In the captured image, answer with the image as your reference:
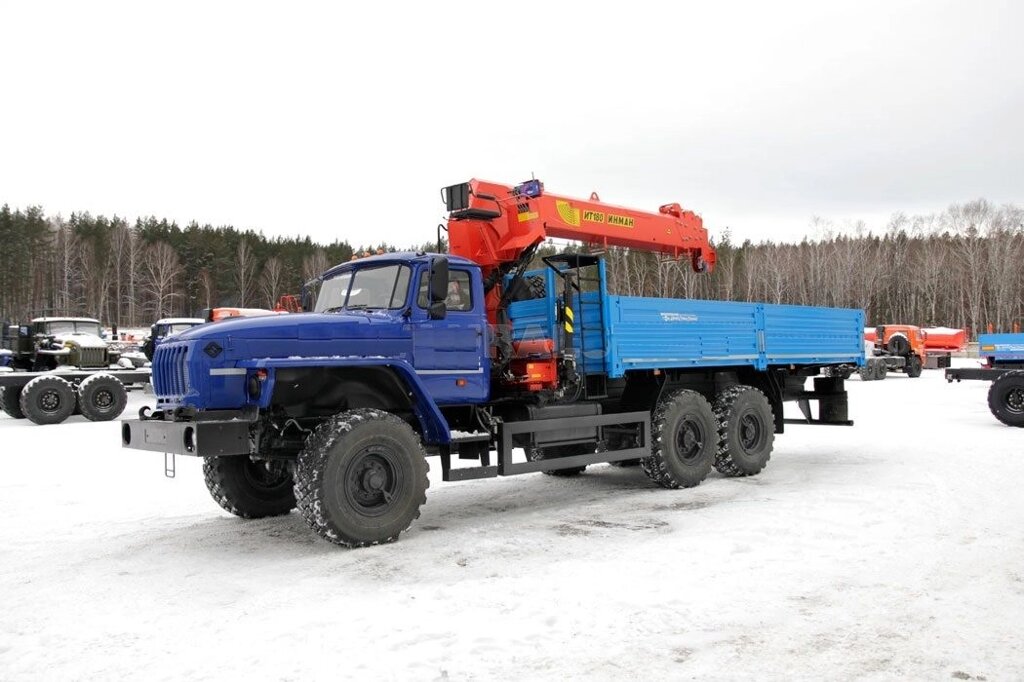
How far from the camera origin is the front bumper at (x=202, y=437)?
251 inches

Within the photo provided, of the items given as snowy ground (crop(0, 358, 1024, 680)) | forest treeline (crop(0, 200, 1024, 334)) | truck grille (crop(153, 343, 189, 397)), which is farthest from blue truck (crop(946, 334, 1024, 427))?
forest treeline (crop(0, 200, 1024, 334))

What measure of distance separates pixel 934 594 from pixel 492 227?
576 cm

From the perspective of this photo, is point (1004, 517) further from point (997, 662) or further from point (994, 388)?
point (994, 388)

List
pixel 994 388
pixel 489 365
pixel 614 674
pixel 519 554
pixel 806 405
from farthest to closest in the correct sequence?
pixel 994 388, pixel 806 405, pixel 489 365, pixel 519 554, pixel 614 674

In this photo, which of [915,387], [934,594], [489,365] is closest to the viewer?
[934,594]

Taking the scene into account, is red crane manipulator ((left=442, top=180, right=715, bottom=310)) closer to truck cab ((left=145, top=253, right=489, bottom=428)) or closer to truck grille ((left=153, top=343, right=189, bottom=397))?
truck cab ((left=145, top=253, right=489, bottom=428))

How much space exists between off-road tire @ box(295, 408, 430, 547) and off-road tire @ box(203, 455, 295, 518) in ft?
4.17

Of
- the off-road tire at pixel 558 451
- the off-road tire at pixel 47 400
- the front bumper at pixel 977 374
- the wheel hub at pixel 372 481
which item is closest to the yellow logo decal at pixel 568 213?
the off-road tire at pixel 558 451

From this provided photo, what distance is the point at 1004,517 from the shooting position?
7453 mm

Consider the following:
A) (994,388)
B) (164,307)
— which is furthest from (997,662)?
(164,307)

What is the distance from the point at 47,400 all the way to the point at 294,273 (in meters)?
52.4

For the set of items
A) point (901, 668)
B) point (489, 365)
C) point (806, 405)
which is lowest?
point (901, 668)

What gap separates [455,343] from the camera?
7969mm

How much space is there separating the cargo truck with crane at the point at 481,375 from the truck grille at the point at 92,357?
575 inches
